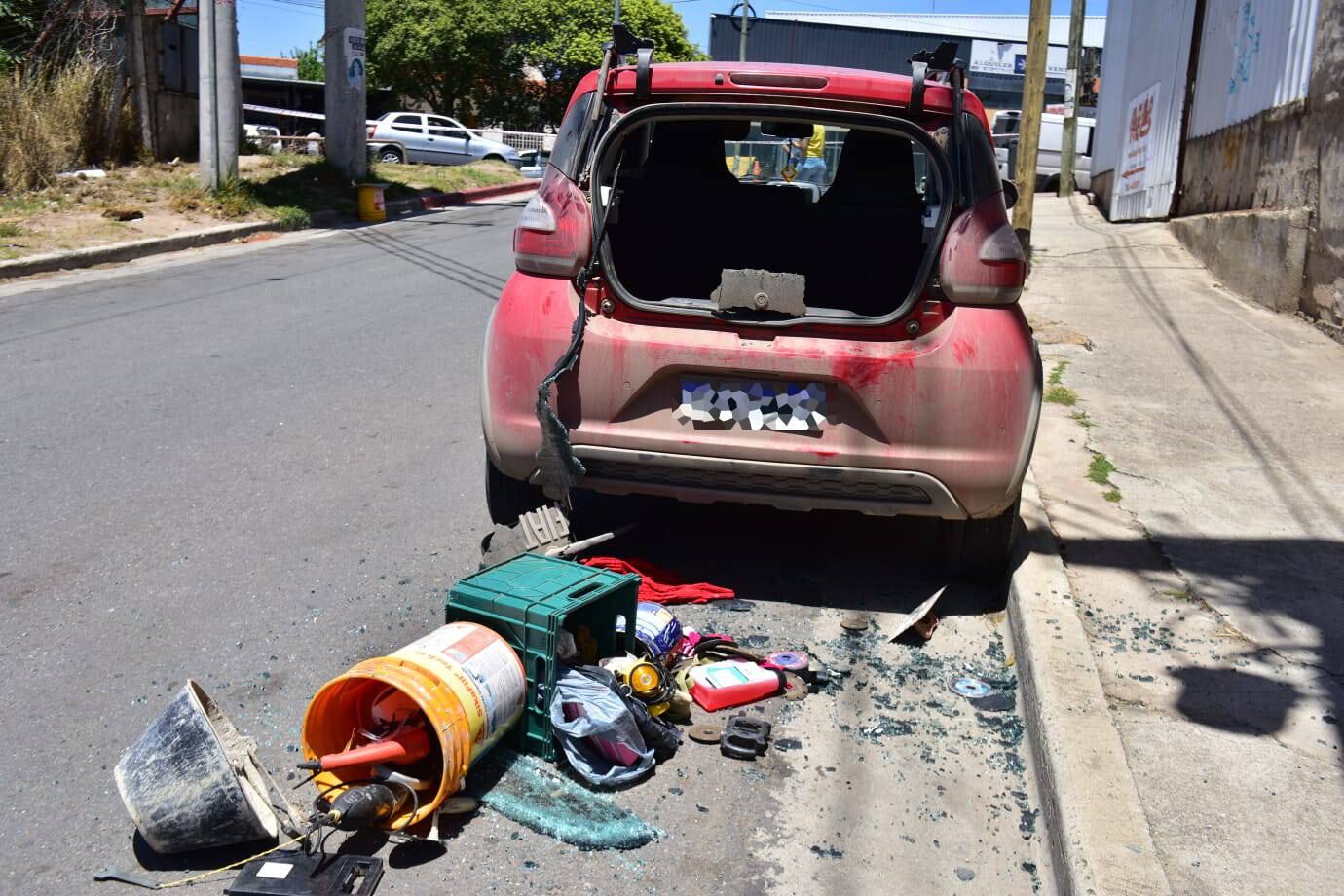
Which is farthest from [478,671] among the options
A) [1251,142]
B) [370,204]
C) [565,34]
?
[565,34]

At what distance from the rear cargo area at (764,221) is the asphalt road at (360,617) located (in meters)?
1.07

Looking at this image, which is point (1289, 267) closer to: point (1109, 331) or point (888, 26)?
point (1109, 331)

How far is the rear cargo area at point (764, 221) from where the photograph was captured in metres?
5.18

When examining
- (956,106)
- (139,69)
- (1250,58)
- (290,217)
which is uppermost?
(1250,58)

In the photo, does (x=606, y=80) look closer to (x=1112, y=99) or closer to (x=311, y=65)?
(x=1112, y=99)

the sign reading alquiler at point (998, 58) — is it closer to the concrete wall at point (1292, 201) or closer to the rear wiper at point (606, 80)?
the concrete wall at point (1292, 201)

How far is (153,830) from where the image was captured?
2.70m

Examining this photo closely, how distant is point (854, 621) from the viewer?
4.33 metres

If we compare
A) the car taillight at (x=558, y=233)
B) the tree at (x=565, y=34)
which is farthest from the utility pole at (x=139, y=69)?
the tree at (x=565, y=34)

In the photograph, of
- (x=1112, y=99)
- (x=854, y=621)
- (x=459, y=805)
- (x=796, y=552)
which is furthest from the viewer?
(x=1112, y=99)

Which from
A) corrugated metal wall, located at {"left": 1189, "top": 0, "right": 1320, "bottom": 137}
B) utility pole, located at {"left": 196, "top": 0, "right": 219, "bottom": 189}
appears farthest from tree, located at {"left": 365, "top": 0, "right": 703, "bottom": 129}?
corrugated metal wall, located at {"left": 1189, "top": 0, "right": 1320, "bottom": 137}

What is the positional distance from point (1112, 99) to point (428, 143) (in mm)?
19174

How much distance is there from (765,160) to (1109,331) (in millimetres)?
3694

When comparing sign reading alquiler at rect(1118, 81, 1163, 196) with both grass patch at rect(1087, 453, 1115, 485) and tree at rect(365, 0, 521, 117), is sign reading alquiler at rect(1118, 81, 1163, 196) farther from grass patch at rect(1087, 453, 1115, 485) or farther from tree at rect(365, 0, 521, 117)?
tree at rect(365, 0, 521, 117)
